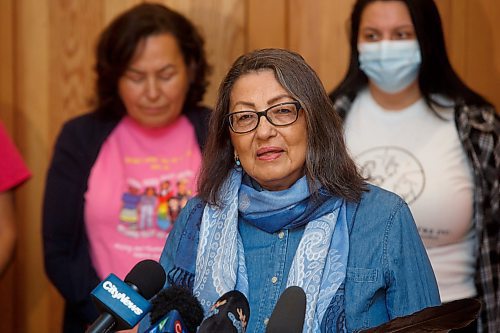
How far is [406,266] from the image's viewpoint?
6.58 feet

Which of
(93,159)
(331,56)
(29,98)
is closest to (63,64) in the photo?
(29,98)

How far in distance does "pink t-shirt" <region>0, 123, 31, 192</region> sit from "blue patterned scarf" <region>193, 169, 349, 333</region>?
3.62 feet

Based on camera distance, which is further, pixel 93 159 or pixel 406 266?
pixel 93 159

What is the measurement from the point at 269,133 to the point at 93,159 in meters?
1.27

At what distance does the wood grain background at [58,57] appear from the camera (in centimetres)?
366

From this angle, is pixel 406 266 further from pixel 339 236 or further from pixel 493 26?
pixel 493 26

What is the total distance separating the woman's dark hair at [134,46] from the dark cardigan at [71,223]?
6.1 inches

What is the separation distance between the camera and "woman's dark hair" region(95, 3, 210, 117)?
124 inches

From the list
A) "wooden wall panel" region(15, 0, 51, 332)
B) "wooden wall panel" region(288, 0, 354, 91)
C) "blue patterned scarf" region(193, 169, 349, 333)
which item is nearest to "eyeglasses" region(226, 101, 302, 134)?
"blue patterned scarf" region(193, 169, 349, 333)

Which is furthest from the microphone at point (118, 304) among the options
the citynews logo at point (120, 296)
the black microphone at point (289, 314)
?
the black microphone at point (289, 314)

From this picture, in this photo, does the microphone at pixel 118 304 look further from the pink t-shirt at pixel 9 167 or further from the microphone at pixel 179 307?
the pink t-shirt at pixel 9 167

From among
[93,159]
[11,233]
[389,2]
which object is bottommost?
[11,233]

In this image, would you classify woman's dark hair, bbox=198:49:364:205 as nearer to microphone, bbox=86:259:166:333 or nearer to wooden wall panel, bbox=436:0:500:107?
microphone, bbox=86:259:166:333

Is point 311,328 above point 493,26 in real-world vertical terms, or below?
below
